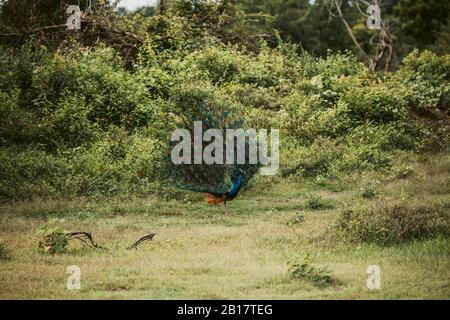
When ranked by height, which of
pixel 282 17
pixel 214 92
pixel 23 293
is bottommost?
pixel 23 293

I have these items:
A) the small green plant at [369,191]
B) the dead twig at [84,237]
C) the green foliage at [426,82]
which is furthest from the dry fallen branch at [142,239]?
the green foliage at [426,82]

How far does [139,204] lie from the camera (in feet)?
42.6

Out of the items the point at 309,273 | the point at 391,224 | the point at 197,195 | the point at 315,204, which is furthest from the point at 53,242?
the point at 315,204

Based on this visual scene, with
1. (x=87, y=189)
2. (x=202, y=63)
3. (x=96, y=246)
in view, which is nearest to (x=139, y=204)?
(x=87, y=189)

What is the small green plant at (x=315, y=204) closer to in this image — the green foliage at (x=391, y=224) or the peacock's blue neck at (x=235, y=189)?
the peacock's blue neck at (x=235, y=189)

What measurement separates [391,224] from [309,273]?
93.6 inches

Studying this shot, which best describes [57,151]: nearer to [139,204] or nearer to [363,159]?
[139,204]

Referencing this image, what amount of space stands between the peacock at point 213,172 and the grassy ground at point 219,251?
0.28 m

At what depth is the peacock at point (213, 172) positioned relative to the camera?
12.8 m

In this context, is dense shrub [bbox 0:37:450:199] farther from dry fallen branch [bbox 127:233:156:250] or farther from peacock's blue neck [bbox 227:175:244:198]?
dry fallen branch [bbox 127:233:156:250]

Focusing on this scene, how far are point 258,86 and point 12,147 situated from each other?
6815 millimetres

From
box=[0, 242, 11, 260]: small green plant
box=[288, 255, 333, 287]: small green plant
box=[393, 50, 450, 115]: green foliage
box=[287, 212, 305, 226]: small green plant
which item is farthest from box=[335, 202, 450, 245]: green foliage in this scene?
box=[393, 50, 450, 115]: green foliage

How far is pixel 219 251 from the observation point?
9.88 m

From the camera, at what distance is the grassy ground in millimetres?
8195
